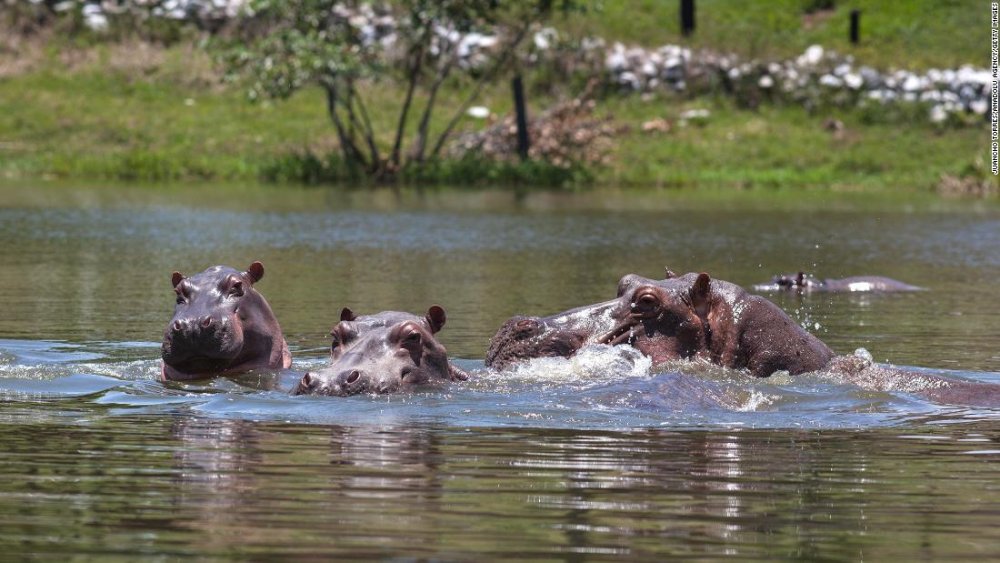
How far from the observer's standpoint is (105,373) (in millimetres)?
9406

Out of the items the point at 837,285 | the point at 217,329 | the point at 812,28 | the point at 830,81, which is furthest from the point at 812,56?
the point at 217,329

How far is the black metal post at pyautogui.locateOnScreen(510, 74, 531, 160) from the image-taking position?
33.4m

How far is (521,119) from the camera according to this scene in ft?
112

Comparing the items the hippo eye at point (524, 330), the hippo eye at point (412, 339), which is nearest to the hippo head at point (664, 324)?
the hippo eye at point (524, 330)

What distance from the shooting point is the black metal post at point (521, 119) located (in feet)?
110

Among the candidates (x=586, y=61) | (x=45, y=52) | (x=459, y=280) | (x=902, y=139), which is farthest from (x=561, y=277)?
(x=45, y=52)

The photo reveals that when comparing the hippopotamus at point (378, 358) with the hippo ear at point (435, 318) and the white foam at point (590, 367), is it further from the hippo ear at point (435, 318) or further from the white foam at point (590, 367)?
the white foam at point (590, 367)

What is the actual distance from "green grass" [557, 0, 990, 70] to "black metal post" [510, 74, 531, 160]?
7.38 meters

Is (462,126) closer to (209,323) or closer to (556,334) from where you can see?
(209,323)

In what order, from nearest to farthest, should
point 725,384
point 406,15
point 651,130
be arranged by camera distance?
point 725,384
point 406,15
point 651,130

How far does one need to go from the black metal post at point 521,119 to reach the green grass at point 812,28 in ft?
24.2

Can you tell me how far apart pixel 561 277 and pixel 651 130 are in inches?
849

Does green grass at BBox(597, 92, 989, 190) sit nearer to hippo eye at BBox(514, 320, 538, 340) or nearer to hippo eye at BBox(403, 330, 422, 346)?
hippo eye at BBox(514, 320, 538, 340)

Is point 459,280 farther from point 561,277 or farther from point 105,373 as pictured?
point 105,373
